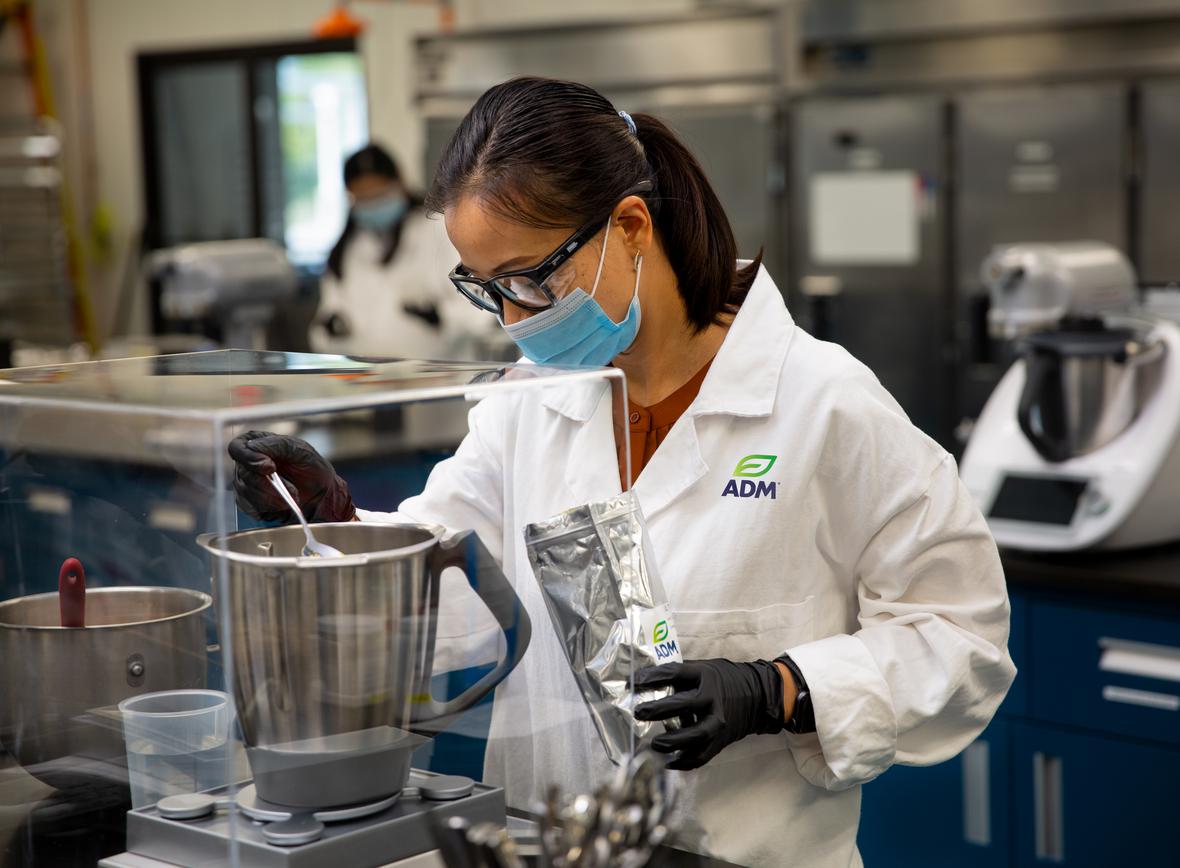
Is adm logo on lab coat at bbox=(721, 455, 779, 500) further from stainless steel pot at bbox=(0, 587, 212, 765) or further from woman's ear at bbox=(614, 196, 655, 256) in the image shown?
stainless steel pot at bbox=(0, 587, 212, 765)

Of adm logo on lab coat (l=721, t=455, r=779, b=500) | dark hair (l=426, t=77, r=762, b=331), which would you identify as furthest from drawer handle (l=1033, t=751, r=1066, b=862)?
dark hair (l=426, t=77, r=762, b=331)

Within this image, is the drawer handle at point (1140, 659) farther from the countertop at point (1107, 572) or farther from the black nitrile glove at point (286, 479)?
the black nitrile glove at point (286, 479)

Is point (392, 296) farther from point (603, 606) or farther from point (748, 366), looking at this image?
point (603, 606)

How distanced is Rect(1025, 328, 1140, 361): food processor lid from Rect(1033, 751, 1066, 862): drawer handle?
2.28 ft

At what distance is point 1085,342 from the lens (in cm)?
238

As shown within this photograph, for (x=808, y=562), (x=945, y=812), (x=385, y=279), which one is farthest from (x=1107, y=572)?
(x=385, y=279)

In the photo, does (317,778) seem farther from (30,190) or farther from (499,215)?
(30,190)

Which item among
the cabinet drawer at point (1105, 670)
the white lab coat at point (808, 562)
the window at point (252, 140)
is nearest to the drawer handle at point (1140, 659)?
the cabinet drawer at point (1105, 670)

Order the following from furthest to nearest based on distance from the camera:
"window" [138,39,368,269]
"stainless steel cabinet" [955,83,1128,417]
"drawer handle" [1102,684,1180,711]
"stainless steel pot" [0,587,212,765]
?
1. "window" [138,39,368,269]
2. "stainless steel cabinet" [955,83,1128,417]
3. "drawer handle" [1102,684,1180,711]
4. "stainless steel pot" [0,587,212,765]

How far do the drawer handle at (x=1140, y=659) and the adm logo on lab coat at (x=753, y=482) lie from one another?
1246 millimetres

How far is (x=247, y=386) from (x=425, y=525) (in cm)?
16

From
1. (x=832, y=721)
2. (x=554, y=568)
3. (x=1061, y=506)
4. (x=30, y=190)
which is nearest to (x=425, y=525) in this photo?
(x=554, y=568)

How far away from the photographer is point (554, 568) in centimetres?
109

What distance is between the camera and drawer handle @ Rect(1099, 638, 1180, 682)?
2.21 m
